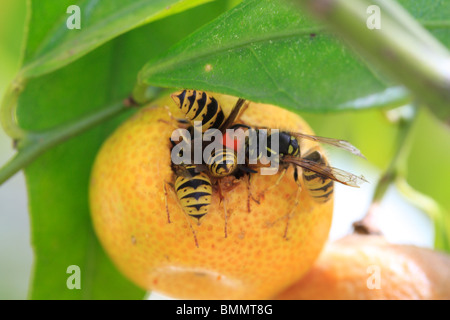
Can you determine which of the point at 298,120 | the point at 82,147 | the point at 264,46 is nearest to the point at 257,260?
the point at 298,120

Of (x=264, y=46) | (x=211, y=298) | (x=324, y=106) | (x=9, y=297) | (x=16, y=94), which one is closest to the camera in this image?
(x=324, y=106)

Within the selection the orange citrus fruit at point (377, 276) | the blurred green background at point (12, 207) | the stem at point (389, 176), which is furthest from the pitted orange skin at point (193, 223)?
the blurred green background at point (12, 207)

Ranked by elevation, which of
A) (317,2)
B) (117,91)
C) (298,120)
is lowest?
(317,2)

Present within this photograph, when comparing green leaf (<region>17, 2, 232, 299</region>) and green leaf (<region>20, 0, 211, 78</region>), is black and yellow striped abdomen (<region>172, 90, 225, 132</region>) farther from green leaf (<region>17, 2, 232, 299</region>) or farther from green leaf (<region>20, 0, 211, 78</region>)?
green leaf (<region>17, 2, 232, 299</region>)

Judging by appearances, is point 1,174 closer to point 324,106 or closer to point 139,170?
point 139,170

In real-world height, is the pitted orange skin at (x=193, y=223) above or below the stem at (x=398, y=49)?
above

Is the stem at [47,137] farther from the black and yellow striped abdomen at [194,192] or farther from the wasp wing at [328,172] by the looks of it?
the wasp wing at [328,172]

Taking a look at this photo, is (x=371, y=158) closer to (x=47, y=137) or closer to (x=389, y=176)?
(x=389, y=176)
